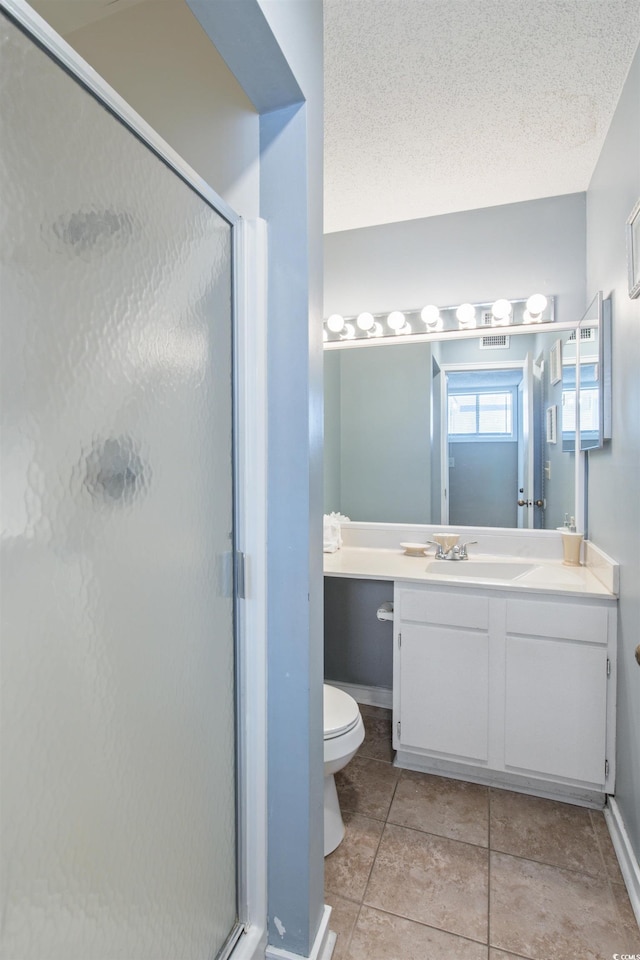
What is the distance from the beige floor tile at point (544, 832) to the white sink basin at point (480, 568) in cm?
86

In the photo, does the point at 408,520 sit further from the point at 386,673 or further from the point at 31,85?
the point at 31,85

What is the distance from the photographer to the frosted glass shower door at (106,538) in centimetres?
62

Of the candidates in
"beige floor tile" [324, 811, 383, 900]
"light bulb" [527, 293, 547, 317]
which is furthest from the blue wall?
"beige floor tile" [324, 811, 383, 900]

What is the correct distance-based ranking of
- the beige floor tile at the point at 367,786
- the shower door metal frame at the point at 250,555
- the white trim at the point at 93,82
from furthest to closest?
1. the beige floor tile at the point at 367,786
2. the shower door metal frame at the point at 250,555
3. the white trim at the point at 93,82

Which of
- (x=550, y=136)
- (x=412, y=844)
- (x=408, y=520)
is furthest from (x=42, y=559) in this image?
(x=550, y=136)

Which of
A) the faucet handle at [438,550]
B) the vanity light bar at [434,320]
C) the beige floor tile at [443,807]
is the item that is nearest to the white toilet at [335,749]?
the beige floor tile at [443,807]

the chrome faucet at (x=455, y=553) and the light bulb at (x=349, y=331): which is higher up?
the light bulb at (x=349, y=331)

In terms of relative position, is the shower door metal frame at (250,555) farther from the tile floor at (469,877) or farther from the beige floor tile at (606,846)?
the beige floor tile at (606,846)

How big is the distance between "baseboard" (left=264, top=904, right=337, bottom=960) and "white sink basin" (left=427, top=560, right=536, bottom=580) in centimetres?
130

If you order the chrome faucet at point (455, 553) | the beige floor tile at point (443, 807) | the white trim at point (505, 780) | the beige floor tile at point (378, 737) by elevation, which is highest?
the chrome faucet at point (455, 553)

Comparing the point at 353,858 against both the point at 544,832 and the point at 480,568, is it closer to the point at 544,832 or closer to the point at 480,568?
the point at 544,832

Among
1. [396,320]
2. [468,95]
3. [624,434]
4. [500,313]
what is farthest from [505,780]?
[468,95]

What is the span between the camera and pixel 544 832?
5.55 ft

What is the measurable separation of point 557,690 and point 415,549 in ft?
2.91
